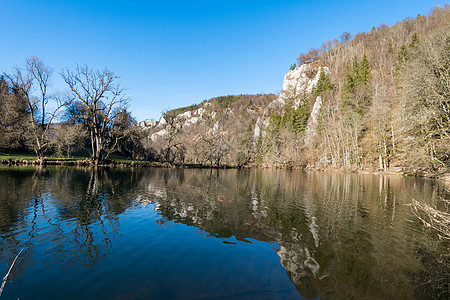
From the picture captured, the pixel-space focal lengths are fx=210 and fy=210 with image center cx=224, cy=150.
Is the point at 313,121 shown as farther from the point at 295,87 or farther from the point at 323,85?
the point at 295,87

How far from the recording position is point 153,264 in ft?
18.0

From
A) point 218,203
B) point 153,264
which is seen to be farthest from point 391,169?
point 153,264

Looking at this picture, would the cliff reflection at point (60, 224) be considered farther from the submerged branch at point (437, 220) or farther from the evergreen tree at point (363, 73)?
the evergreen tree at point (363, 73)

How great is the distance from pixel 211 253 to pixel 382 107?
52.2 metres

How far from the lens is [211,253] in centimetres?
630

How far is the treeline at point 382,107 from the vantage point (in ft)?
59.7

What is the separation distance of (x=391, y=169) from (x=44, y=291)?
55.9 metres

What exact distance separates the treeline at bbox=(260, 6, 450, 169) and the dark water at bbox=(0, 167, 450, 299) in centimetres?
1155

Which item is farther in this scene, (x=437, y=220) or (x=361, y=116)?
(x=361, y=116)

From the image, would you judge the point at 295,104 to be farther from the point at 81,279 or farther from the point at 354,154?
the point at 81,279

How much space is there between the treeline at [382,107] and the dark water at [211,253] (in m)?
11.5

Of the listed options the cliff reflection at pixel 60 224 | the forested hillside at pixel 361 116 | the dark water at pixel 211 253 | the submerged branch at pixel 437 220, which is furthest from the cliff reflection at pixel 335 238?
the forested hillside at pixel 361 116

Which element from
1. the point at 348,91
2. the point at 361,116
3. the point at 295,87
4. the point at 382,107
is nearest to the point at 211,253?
the point at 382,107

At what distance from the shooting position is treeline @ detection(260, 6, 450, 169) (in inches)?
716
